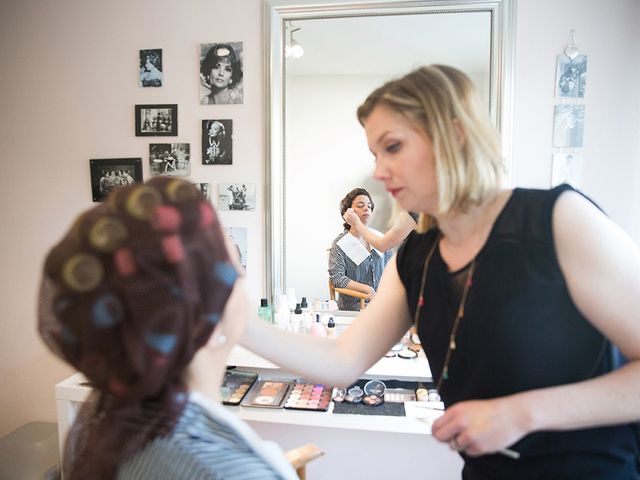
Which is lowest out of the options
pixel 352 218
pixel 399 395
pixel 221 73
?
pixel 399 395

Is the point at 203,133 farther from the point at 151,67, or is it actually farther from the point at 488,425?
the point at 488,425

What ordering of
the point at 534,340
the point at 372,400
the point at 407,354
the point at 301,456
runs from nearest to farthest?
the point at 534,340
the point at 301,456
the point at 372,400
the point at 407,354

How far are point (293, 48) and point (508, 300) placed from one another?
1.49 m

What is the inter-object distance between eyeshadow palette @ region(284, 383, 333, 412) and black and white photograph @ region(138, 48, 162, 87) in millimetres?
1413

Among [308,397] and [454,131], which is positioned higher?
[454,131]

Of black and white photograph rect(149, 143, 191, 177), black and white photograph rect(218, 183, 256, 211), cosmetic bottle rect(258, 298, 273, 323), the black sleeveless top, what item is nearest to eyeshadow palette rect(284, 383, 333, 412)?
cosmetic bottle rect(258, 298, 273, 323)

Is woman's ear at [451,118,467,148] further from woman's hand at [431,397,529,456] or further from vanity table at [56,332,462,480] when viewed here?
vanity table at [56,332,462,480]

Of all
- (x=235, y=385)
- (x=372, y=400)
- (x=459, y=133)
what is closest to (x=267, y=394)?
(x=235, y=385)

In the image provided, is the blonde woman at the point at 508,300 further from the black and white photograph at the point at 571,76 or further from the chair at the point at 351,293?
the black and white photograph at the point at 571,76

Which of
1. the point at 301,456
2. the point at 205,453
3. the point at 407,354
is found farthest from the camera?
the point at 407,354

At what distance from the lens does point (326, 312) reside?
191cm

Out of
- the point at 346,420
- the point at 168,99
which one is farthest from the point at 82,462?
the point at 168,99

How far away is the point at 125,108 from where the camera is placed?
1.96 metres

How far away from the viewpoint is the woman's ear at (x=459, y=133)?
28.8 inches
